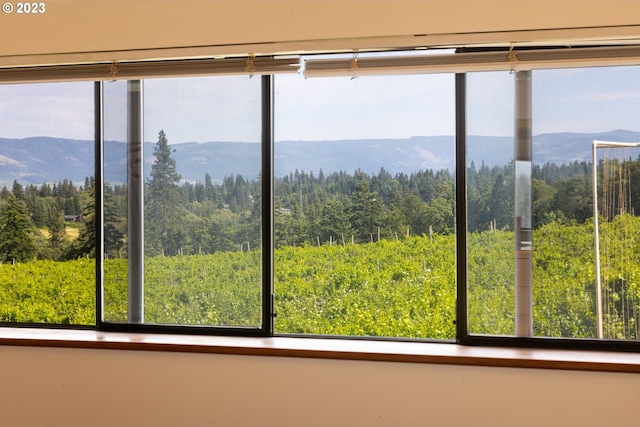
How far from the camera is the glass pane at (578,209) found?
2703 mm

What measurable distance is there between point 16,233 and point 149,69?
115cm

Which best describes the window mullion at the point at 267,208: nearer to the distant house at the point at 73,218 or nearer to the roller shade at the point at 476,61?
the roller shade at the point at 476,61

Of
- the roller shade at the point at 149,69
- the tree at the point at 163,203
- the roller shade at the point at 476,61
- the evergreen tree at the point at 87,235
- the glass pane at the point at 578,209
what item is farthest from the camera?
the evergreen tree at the point at 87,235

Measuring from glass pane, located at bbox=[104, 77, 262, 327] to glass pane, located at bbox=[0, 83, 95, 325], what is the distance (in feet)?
0.67

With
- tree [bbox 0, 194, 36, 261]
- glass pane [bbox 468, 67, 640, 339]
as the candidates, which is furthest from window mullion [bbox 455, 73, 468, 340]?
tree [bbox 0, 194, 36, 261]

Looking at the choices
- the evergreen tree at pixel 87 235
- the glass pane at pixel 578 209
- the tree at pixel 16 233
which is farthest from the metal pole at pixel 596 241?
the tree at pixel 16 233

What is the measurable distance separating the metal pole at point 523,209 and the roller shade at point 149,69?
1.01 m

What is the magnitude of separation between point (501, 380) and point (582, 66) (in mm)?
1344

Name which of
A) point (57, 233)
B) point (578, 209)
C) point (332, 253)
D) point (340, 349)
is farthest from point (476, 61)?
point (57, 233)

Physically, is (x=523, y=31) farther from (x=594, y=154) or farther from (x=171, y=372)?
(x=171, y=372)

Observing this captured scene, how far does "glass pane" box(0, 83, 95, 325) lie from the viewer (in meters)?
3.20

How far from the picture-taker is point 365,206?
116 inches

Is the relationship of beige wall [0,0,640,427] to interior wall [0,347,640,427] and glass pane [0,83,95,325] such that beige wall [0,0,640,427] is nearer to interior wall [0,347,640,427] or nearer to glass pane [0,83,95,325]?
interior wall [0,347,640,427]

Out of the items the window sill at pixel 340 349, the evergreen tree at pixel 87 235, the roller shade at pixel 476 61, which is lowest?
Result: the window sill at pixel 340 349
